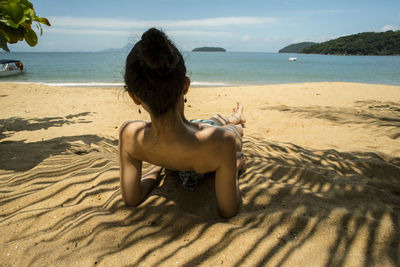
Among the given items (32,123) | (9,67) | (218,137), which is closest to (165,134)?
(218,137)

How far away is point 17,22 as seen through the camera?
241 cm

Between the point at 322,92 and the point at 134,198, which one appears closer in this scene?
the point at 134,198

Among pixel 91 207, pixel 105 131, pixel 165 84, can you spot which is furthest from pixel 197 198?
pixel 105 131

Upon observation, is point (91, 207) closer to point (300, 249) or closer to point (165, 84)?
point (165, 84)

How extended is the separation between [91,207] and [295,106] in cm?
586

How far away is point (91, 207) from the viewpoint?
1875mm

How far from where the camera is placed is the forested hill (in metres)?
72.1

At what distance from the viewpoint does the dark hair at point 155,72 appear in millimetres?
1152

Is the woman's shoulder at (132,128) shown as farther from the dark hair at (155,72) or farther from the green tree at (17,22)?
the green tree at (17,22)

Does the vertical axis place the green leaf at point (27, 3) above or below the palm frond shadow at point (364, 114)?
above

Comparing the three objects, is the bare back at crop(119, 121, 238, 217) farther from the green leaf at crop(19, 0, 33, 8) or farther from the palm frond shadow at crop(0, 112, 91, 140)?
the palm frond shadow at crop(0, 112, 91, 140)

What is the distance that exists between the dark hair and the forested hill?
91068 mm

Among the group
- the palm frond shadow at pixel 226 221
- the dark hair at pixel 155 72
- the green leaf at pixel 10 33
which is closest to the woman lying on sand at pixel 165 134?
the dark hair at pixel 155 72

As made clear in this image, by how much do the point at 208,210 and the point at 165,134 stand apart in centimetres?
71
